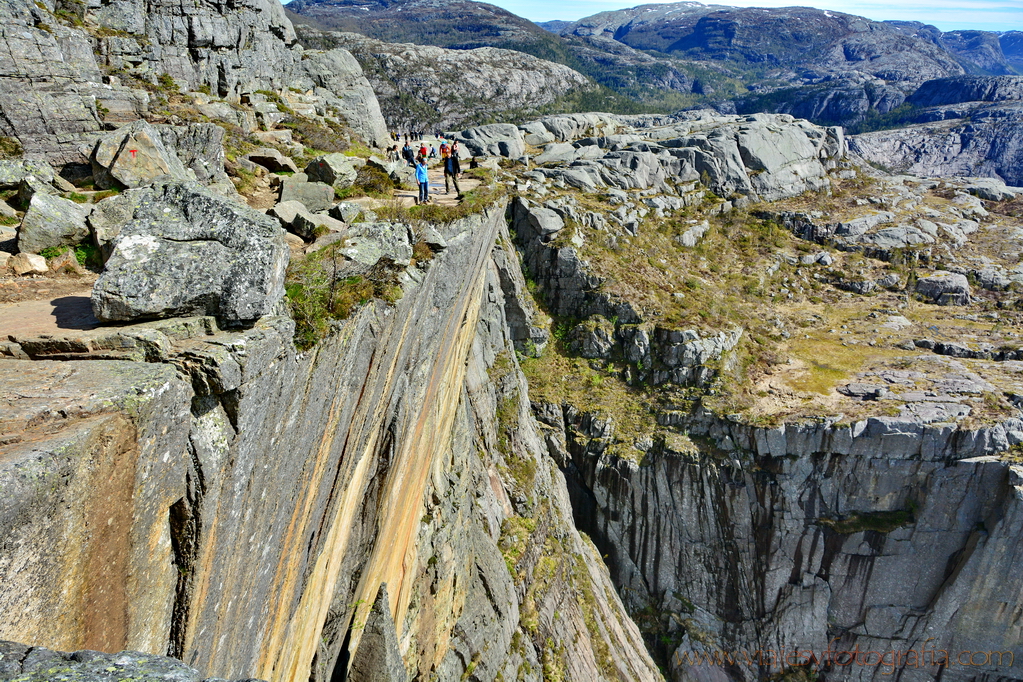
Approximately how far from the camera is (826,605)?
21141 mm

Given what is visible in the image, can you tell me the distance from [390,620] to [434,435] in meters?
3.76

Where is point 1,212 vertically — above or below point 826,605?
above

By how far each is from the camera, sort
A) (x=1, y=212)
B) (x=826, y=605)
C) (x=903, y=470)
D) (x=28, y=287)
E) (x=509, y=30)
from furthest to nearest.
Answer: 1. (x=509, y=30)
2. (x=826, y=605)
3. (x=903, y=470)
4. (x=1, y=212)
5. (x=28, y=287)

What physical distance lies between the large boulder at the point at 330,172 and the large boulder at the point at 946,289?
92.4ft

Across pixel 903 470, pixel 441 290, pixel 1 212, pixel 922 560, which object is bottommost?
pixel 922 560

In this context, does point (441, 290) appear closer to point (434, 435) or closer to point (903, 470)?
point (434, 435)

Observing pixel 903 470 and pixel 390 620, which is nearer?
pixel 390 620

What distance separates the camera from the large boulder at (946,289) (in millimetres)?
27516

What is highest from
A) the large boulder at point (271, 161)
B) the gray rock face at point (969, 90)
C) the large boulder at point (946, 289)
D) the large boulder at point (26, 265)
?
the gray rock face at point (969, 90)

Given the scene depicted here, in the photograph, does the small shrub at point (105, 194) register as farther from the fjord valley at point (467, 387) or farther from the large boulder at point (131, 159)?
the fjord valley at point (467, 387)

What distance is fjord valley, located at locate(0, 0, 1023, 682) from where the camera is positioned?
506 cm

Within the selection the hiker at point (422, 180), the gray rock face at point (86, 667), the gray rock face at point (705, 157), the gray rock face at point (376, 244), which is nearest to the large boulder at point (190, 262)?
Result: the gray rock face at point (376, 244)

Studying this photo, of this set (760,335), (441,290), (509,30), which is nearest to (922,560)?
(760,335)

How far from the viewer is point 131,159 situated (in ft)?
34.0
